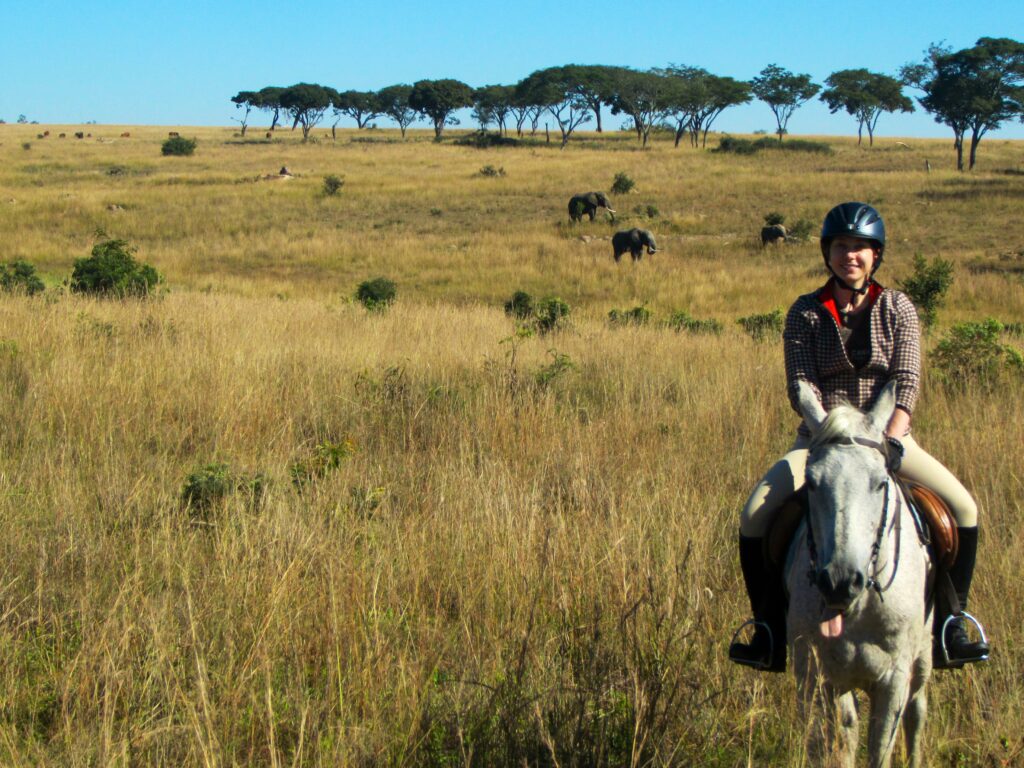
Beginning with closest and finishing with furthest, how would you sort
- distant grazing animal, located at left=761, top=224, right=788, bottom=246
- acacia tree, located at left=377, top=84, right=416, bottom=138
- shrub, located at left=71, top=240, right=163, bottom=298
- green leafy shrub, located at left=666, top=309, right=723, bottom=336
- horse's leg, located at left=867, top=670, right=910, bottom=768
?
horse's leg, located at left=867, top=670, right=910, bottom=768 → green leafy shrub, located at left=666, top=309, right=723, bottom=336 → shrub, located at left=71, top=240, right=163, bottom=298 → distant grazing animal, located at left=761, top=224, right=788, bottom=246 → acacia tree, located at left=377, top=84, right=416, bottom=138

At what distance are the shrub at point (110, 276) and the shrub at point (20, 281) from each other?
1.95 feet

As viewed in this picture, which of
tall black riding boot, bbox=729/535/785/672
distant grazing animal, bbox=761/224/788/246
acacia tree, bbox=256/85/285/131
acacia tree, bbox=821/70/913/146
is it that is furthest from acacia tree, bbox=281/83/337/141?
tall black riding boot, bbox=729/535/785/672

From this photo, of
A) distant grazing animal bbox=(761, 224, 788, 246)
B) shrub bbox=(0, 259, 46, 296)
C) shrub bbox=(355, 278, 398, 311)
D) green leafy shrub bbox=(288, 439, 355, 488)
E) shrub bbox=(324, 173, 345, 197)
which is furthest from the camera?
shrub bbox=(324, 173, 345, 197)

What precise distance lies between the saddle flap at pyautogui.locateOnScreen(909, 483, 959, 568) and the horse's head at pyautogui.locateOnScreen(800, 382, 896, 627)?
56 cm

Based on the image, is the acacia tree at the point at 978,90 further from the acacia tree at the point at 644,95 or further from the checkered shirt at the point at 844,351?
the checkered shirt at the point at 844,351

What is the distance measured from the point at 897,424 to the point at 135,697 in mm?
2889

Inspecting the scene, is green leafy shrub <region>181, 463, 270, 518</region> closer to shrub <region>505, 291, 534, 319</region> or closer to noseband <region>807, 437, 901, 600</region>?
noseband <region>807, 437, 901, 600</region>

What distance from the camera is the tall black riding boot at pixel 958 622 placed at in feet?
11.1

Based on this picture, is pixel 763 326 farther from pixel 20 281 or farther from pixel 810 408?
pixel 810 408

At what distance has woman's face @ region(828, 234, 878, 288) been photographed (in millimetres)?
3627

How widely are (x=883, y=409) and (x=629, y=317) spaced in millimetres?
13907

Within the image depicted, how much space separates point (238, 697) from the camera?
11.3 ft

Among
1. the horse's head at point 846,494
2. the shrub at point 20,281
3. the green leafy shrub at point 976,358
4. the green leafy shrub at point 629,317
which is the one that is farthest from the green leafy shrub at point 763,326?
the shrub at point 20,281

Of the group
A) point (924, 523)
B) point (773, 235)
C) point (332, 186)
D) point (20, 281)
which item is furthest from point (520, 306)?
point (332, 186)
